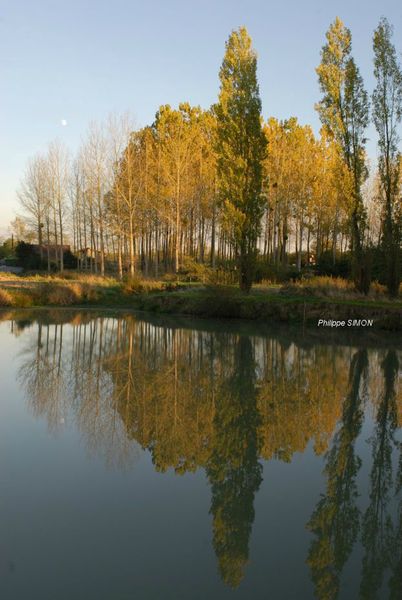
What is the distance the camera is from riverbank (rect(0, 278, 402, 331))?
18969 mm

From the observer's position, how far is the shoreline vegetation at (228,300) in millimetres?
19344

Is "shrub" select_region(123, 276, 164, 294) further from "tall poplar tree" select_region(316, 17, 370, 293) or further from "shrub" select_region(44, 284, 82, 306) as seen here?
"tall poplar tree" select_region(316, 17, 370, 293)

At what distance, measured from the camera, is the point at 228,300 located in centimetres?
2142

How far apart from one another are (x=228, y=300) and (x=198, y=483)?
16.6 m

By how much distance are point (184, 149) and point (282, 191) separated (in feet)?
23.7

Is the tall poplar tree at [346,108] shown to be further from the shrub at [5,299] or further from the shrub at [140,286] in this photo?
the shrub at [5,299]

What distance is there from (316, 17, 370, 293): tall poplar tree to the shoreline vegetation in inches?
121

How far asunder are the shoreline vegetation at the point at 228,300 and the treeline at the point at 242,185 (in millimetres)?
1608

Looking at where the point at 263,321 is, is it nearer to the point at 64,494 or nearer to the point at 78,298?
the point at 78,298

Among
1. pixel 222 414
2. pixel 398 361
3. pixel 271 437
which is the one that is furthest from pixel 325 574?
pixel 398 361

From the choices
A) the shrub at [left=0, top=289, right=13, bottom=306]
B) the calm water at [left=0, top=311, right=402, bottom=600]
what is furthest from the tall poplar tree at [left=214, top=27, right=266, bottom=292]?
the calm water at [left=0, top=311, right=402, bottom=600]

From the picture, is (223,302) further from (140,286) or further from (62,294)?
(62,294)

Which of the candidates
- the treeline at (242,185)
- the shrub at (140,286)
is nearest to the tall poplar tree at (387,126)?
the treeline at (242,185)

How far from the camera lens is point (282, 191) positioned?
1400 inches
